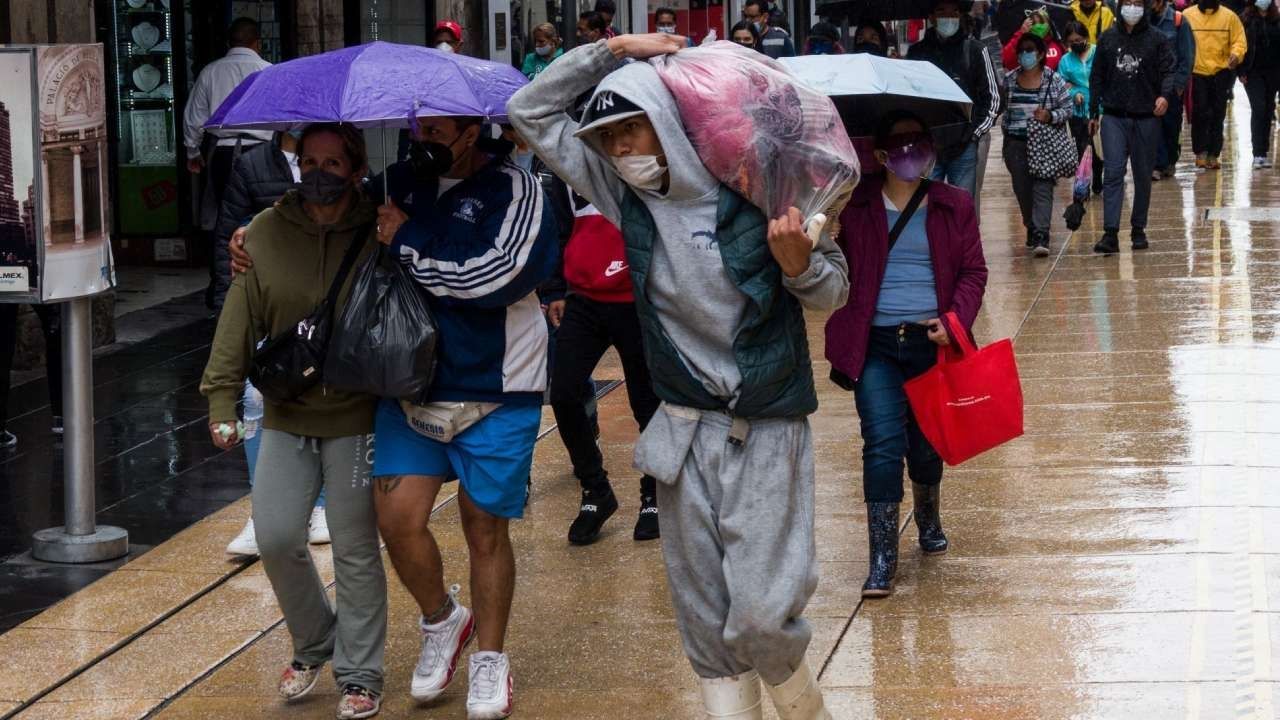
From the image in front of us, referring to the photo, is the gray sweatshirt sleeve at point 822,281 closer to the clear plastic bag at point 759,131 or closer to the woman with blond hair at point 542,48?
the clear plastic bag at point 759,131

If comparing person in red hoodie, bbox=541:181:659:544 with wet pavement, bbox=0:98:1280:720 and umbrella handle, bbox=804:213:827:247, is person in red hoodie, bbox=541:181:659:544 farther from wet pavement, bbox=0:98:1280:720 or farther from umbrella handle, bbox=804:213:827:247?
umbrella handle, bbox=804:213:827:247

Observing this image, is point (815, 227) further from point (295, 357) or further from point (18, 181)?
point (18, 181)

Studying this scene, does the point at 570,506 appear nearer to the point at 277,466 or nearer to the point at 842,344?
the point at 842,344

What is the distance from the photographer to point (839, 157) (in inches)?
175

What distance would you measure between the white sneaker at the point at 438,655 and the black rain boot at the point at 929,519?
6.57ft

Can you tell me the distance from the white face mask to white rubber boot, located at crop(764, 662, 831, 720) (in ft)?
4.09

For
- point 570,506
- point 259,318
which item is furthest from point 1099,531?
point 259,318

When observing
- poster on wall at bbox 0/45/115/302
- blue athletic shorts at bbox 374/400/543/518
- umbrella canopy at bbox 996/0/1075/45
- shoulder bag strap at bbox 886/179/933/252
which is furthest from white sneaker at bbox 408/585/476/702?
umbrella canopy at bbox 996/0/1075/45

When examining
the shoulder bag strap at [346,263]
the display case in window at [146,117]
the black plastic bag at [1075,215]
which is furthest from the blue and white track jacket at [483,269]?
the black plastic bag at [1075,215]

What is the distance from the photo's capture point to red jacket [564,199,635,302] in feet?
22.6

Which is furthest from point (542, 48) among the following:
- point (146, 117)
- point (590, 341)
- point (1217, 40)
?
point (590, 341)

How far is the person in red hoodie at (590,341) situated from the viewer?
690cm

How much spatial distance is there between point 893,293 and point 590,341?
128 centimetres

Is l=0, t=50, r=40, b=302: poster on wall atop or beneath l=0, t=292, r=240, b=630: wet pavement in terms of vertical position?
atop
